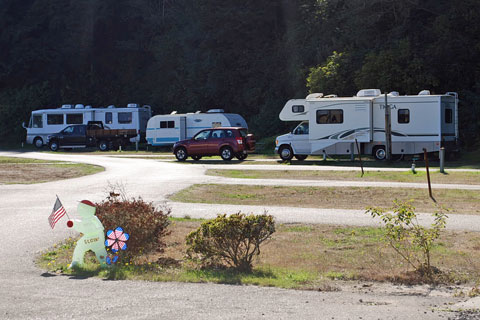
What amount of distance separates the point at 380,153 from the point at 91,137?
75.1 ft

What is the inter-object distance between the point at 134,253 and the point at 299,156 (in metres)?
23.1

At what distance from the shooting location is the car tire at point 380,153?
30250 mm

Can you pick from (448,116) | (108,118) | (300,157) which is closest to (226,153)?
(300,157)

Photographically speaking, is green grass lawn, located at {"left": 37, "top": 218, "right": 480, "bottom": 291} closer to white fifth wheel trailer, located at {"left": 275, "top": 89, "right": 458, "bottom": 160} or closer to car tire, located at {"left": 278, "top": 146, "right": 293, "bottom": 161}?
white fifth wheel trailer, located at {"left": 275, "top": 89, "right": 458, "bottom": 160}

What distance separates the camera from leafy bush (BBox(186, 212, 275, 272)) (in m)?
9.23

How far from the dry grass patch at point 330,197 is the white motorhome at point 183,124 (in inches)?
781

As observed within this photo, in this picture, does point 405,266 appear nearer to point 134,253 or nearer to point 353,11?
point 134,253

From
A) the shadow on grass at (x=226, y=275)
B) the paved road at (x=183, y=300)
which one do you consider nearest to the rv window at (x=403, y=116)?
the shadow on grass at (x=226, y=275)

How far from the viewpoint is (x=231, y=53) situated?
51.6 metres

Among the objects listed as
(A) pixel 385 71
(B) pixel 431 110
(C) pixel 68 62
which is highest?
(C) pixel 68 62

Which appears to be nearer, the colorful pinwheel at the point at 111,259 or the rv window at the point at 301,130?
the colorful pinwheel at the point at 111,259

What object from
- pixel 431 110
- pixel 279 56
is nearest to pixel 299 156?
pixel 431 110

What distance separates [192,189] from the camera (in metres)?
20.1

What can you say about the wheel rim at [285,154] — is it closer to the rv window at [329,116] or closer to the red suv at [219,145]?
the rv window at [329,116]
